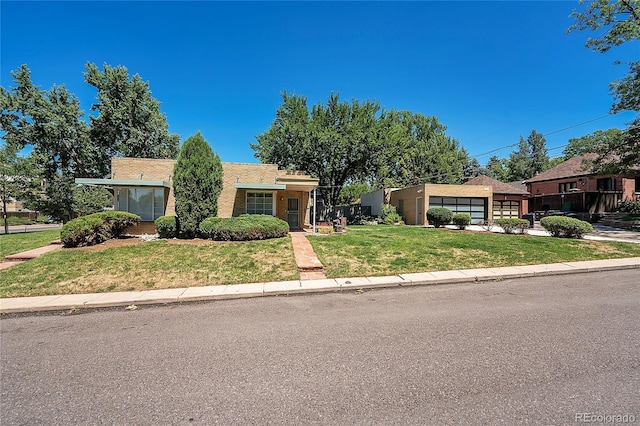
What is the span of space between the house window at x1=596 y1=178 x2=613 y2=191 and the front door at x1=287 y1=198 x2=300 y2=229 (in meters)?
30.4

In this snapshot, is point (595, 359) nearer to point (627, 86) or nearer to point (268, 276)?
point (268, 276)

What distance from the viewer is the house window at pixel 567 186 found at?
2873cm

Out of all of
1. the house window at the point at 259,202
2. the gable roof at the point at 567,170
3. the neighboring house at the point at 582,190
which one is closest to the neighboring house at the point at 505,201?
the neighboring house at the point at 582,190

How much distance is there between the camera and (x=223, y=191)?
51.5 feet

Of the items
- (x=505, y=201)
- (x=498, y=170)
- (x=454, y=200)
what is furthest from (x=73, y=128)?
(x=498, y=170)

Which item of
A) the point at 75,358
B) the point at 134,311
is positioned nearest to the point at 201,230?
the point at 134,311

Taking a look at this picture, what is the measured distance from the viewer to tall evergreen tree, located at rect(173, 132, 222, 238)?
39.4ft

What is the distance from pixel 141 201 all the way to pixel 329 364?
49.1 ft

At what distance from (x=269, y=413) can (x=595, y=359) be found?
142 inches

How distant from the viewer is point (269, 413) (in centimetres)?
238

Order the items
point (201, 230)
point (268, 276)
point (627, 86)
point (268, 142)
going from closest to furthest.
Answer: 1. point (268, 276)
2. point (201, 230)
3. point (627, 86)
4. point (268, 142)

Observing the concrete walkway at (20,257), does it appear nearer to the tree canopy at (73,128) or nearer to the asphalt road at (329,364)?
the asphalt road at (329,364)

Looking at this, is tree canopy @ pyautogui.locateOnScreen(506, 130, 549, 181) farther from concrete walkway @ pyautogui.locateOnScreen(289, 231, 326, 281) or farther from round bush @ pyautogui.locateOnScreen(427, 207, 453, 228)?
concrete walkway @ pyautogui.locateOnScreen(289, 231, 326, 281)

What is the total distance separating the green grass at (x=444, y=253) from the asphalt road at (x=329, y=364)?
281cm
